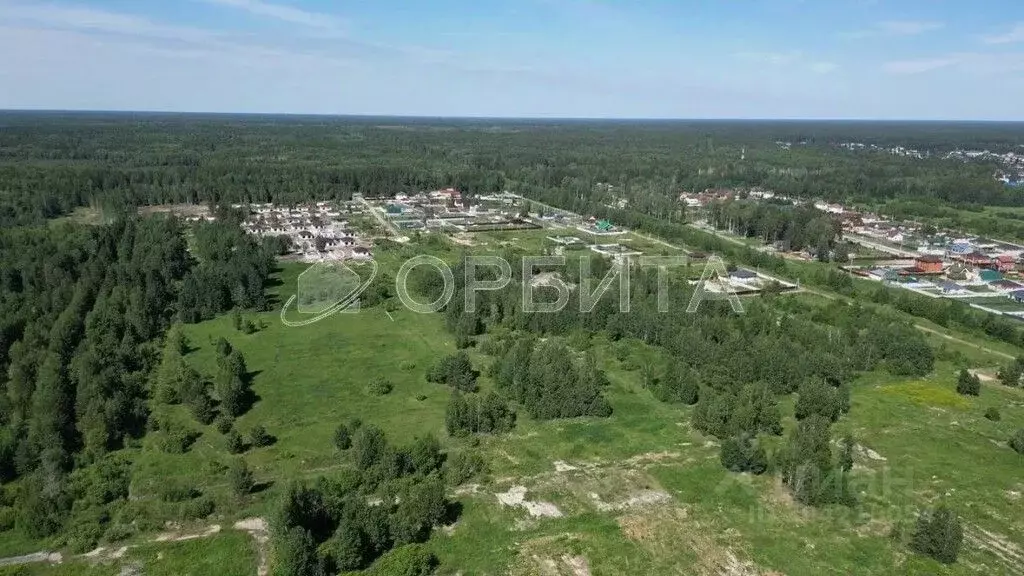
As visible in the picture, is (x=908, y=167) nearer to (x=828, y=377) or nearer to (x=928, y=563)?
(x=828, y=377)

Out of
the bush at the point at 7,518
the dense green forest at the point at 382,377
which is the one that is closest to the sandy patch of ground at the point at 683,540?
the dense green forest at the point at 382,377

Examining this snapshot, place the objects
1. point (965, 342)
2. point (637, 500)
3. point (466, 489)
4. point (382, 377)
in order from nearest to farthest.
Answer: point (637, 500) < point (466, 489) < point (382, 377) < point (965, 342)

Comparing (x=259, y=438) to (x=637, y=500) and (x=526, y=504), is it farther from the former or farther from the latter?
(x=637, y=500)

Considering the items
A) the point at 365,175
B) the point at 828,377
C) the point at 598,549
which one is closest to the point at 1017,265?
the point at 828,377

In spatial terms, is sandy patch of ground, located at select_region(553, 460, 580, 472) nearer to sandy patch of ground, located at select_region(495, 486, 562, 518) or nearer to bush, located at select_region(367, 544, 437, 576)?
sandy patch of ground, located at select_region(495, 486, 562, 518)

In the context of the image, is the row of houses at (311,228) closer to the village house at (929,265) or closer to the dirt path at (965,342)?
the dirt path at (965,342)

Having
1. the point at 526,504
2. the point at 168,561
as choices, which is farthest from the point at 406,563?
the point at 168,561
